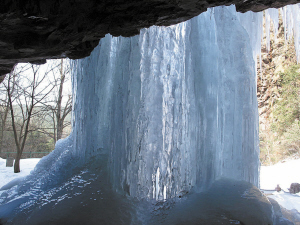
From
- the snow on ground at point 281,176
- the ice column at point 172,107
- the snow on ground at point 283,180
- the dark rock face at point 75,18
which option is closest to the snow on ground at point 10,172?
the ice column at point 172,107

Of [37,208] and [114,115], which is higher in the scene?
[114,115]

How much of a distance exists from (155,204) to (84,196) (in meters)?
1.00

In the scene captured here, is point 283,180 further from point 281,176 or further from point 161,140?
point 161,140

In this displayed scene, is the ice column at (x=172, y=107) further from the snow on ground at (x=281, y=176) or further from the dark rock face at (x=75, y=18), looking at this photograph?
the snow on ground at (x=281, y=176)

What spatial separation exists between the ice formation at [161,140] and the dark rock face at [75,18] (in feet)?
4.48

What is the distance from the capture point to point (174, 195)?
126 inches

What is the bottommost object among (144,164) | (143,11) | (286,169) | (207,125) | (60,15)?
(286,169)

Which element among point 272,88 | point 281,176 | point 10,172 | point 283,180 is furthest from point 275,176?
→ point 10,172

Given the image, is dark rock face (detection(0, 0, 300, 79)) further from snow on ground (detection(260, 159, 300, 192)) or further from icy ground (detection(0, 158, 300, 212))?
snow on ground (detection(260, 159, 300, 192))

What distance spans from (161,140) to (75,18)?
191 centimetres

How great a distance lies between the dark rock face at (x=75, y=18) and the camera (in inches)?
59.4

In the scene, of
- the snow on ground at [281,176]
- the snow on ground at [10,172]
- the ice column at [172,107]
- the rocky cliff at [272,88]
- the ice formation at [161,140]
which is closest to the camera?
the ice formation at [161,140]

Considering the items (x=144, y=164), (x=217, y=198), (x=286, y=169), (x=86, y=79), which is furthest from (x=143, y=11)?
(x=286, y=169)

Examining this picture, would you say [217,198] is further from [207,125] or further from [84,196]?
[84,196]
